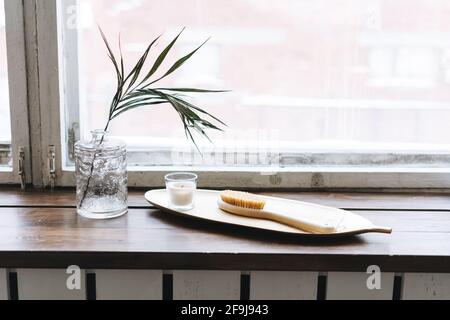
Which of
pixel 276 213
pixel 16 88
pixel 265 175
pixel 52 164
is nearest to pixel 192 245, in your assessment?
pixel 276 213

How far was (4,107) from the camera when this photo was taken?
1.41m

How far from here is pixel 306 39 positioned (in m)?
1.40

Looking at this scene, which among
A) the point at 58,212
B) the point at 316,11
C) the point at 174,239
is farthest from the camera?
the point at 316,11

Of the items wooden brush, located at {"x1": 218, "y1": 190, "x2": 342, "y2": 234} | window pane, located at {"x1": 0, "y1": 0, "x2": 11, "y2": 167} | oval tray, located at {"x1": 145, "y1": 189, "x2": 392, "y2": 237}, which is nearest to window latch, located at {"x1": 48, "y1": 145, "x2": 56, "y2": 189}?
window pane, located at {"x1": 0, "y1": 0, "x2": 11, "y2": 167}

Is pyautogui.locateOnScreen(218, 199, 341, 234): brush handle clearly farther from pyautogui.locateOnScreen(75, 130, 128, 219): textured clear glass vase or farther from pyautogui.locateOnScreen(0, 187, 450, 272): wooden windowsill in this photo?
pyautogui.locateOnScreen(75, 130, 128, 219): textured clear glass vase

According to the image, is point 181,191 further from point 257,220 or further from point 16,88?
point 16,88

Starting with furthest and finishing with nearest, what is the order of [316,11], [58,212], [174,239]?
[316,11]
[58,212]
[174,239]

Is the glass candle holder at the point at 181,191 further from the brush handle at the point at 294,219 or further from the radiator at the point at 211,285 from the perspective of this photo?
the radiator at the point at 211,285

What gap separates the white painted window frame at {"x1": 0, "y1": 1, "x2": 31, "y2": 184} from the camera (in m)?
1.31

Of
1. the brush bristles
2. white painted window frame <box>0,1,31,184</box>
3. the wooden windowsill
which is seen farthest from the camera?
white painted window frame <box>0,1,31,184</box>

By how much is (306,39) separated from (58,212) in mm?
782

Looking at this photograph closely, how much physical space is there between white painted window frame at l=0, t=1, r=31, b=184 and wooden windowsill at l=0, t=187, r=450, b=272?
17cm
